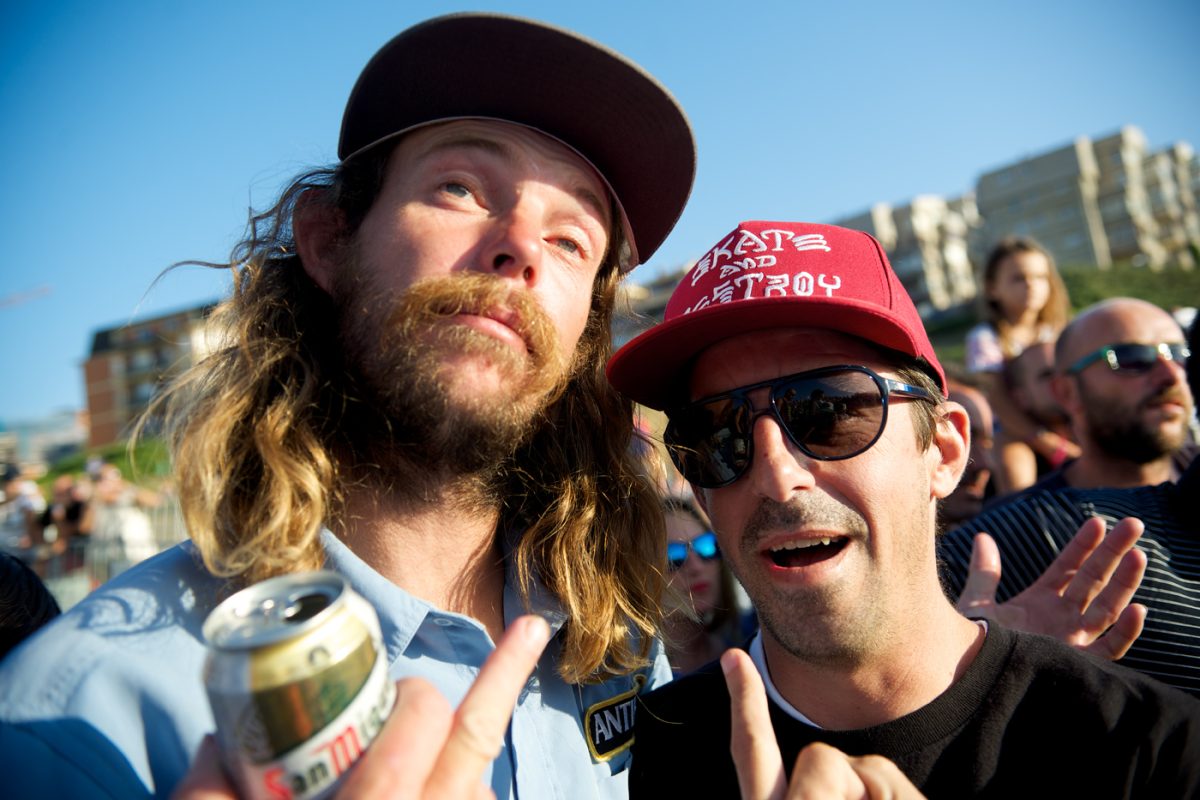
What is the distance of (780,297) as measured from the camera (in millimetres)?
1750

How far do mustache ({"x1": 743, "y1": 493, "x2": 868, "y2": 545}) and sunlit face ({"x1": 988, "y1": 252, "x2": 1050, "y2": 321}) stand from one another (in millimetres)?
4820

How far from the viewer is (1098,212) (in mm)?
66875

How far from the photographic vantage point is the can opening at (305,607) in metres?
0.98

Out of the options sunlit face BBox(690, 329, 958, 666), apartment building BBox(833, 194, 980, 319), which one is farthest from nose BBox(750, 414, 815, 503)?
apartment building BBox(833, 194, 980, 319)

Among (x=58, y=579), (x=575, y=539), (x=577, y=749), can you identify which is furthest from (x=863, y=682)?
(x=58, y=579)

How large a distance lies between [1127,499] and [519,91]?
2.50 m

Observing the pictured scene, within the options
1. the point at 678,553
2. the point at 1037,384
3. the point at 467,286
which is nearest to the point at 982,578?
the point at 678,553

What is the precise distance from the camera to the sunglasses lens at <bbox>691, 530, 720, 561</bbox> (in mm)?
3994

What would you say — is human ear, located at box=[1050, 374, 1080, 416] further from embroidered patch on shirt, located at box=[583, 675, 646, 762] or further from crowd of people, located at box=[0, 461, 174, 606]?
crowd of people, located at box=[0, 461, 174, 606]

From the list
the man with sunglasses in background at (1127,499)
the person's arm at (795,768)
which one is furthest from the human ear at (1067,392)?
the person's arm at (795,768)

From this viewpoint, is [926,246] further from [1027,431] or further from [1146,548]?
[1146,548]

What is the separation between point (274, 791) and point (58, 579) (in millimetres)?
8548

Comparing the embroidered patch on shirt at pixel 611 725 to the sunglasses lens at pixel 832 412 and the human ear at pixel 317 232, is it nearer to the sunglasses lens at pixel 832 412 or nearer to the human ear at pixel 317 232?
the sunglasses lens at pixel 832 412

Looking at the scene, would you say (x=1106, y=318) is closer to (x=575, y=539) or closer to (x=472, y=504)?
(x=575, y=539)
